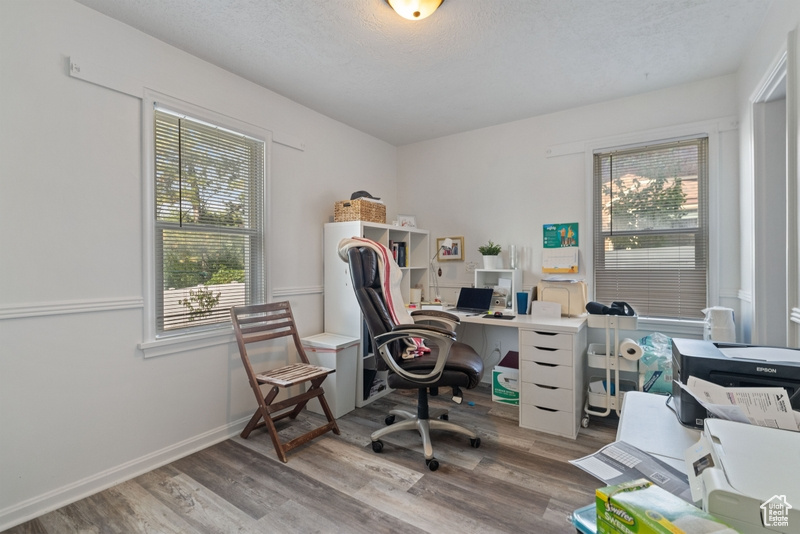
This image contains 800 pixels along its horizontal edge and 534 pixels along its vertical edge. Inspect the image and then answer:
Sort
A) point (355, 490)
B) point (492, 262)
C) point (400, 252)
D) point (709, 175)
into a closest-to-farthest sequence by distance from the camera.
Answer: point (355, 490) < point (709, 175) < point (492, 262) < point (400, 252)

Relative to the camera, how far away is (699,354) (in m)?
1.11

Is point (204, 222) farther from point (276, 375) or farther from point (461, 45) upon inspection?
point (461, 45)

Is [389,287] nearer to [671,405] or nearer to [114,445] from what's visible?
[671,405]

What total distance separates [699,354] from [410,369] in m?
1.45

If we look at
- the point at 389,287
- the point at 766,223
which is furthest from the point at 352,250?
the point at 766,223

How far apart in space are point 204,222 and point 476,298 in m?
2.28

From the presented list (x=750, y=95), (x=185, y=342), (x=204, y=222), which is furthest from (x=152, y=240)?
(x=750, y=95)

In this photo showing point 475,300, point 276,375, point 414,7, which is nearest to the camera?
point 414,7

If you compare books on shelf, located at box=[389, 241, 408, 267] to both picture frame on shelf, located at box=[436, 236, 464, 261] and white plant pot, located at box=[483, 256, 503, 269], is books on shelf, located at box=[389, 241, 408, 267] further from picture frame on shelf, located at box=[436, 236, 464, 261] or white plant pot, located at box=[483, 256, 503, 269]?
white plant pot, located at box=[483, 256, 503, 269]

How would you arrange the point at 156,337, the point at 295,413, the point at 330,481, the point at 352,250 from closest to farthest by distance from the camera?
the point at 330,481 < the point at 156,337 < the point at 352,250 < the point at 295,413

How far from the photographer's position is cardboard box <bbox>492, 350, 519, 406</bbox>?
9.96 ft

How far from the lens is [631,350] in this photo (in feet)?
8.34

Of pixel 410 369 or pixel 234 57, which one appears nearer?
pixel 410 369

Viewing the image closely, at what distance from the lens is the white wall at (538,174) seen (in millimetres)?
2662
